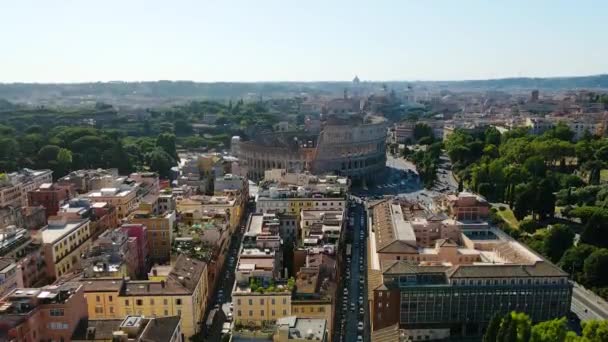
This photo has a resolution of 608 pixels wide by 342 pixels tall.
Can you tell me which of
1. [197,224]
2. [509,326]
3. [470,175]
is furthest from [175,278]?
[470,175]

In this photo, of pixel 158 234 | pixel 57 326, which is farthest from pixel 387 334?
pixel 158 234

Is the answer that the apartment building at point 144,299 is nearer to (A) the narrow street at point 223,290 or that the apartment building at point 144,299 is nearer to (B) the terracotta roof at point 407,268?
(A) the narrow street at point 223,290

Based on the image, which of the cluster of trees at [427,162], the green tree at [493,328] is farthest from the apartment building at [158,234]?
the cluster of trees at [427,162]

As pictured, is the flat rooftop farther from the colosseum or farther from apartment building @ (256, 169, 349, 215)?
the colosseum

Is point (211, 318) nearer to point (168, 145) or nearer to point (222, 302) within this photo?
point (222, 302)

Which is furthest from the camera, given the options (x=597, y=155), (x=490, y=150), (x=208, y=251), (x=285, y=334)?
(x=490, y=150)

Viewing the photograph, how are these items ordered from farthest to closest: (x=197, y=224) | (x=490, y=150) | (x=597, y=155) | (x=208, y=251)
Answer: (x=490, y=150) → (x=597, y=155) → (x=197, y=224) → (x=208, y=251)

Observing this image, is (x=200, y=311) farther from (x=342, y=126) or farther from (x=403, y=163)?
(x=403, y=163)
